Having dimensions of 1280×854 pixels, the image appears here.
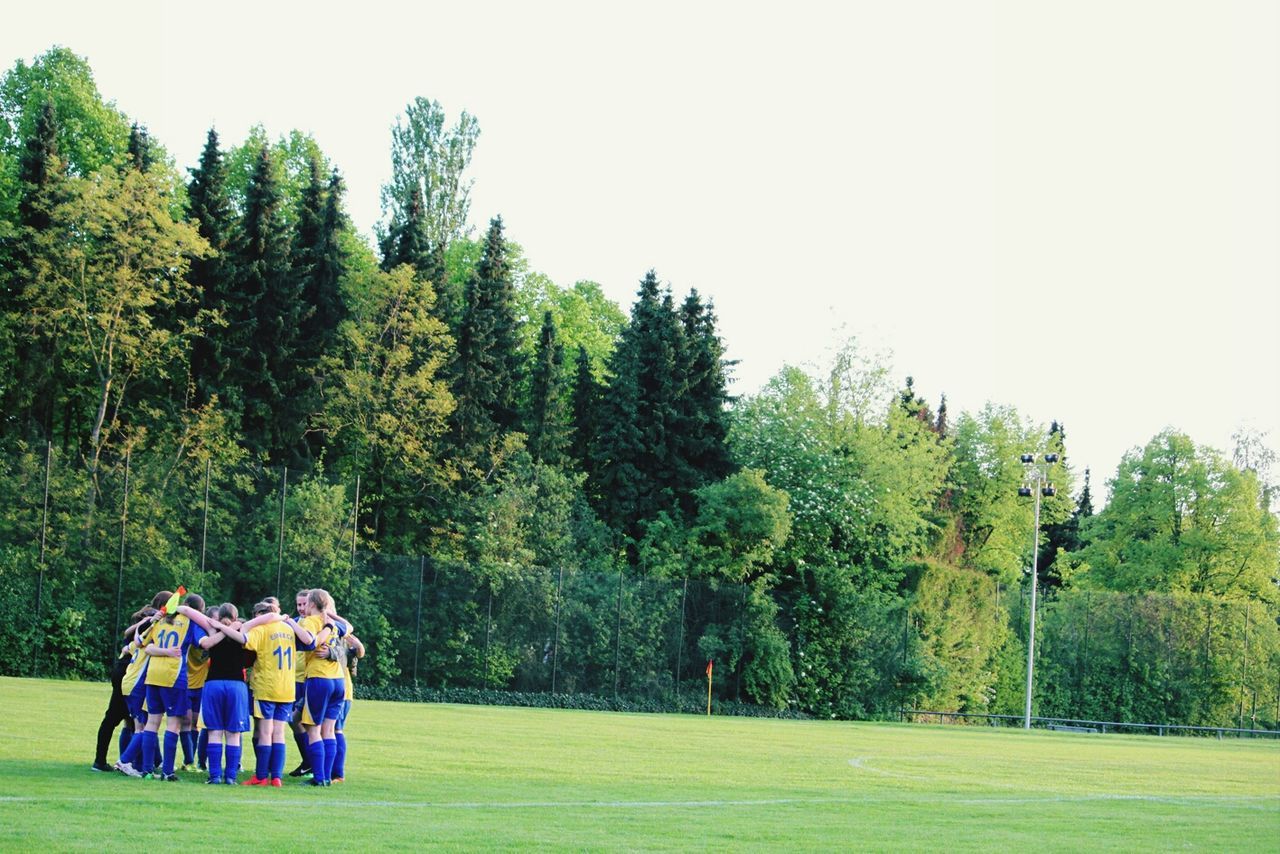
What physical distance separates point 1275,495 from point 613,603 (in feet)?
127

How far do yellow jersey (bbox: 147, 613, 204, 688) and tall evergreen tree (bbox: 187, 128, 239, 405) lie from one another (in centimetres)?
3488

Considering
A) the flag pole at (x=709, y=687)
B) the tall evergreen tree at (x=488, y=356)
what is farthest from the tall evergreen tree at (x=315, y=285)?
the flag pole at (x=709, y=687)

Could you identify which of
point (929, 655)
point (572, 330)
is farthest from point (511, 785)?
point (572, 330)

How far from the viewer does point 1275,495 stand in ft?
222

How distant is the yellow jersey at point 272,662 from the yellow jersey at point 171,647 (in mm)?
690

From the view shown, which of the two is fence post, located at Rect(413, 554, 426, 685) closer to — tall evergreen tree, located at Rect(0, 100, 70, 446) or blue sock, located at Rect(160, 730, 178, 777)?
tall evergreen tree, located at Rect(0, 100, 70, 446)

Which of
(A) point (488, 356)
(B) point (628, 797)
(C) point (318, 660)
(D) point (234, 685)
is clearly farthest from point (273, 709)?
(A) point (488, 356)

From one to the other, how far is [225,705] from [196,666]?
0.78 meters

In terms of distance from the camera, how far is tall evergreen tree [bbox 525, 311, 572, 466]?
5666 centimetres

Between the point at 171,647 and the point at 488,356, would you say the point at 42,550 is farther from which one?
the point at 171,647

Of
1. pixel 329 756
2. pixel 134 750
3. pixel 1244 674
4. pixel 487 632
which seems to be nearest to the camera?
pixel 134 750

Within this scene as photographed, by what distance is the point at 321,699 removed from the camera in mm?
13961

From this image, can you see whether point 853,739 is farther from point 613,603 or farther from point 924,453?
point 924,453

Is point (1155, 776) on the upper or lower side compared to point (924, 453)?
lower
